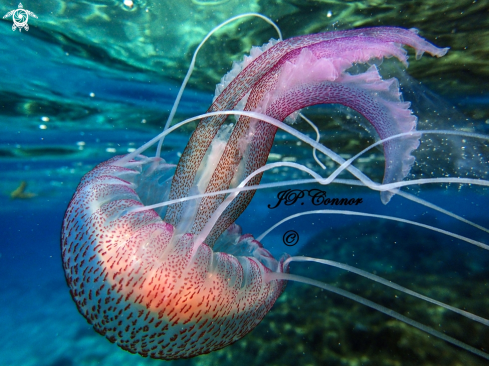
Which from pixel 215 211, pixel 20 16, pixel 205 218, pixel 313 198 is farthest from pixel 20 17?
pixel 313 198

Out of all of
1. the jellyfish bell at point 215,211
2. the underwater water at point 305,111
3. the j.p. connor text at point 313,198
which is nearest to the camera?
the jellyfish bell at point 215,211

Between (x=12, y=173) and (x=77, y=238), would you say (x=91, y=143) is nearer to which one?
(x=12, y=173)

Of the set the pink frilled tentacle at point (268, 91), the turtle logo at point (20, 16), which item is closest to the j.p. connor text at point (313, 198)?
the pink frilled tentacle at point (268, 91)

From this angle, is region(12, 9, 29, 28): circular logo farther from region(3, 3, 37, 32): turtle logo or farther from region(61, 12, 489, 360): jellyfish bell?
region(61, 12, 489, 360): jellyfish bell

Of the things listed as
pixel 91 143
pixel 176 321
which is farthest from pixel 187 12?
pixel 91 143

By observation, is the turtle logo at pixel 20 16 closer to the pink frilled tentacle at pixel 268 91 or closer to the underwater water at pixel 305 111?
the underwater water at pixel 305 111

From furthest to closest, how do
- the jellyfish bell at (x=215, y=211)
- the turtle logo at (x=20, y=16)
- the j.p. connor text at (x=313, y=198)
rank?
1. the turtle logo at (x=20, y=16)
2. the j.p. connor text at (x=313, y=198)
3. the jellyfish bell at (x=215, y=211)

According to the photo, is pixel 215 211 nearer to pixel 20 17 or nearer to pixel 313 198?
pixel 313 198
